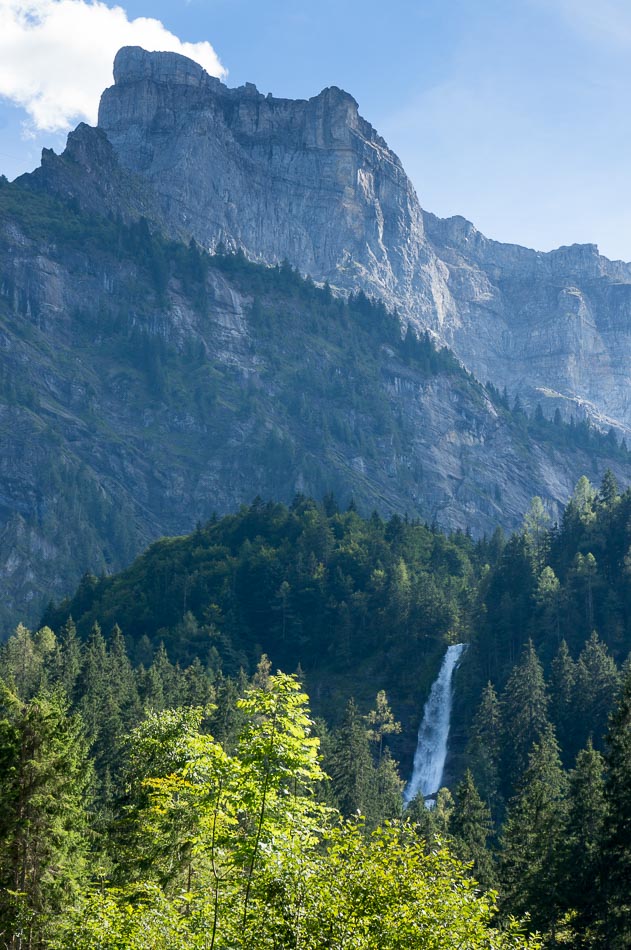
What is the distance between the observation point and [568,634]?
474 feet

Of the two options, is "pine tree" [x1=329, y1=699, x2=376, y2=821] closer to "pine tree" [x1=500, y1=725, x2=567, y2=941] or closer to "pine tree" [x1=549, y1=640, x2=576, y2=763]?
"pine tree" [x1=500, y1=725, x2=567, y2=941]

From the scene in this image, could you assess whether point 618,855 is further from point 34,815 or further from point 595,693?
point 595,693

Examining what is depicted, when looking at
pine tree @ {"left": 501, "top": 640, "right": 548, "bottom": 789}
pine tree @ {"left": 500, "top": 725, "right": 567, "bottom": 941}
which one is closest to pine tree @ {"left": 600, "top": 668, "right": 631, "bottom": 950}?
pine tree @ {"left": 500, "top": 725, "right": 567, "bottom": 941}

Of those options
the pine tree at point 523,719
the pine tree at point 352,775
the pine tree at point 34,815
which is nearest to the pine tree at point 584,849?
the pine tree at point 34,815

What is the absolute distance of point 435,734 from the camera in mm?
144000

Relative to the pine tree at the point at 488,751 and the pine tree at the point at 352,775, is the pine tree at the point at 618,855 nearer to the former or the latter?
the pine tree at the point at 352,775

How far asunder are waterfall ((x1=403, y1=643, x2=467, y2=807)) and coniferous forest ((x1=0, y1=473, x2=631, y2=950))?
1972 mm

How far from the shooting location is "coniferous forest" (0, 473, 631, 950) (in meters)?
23.2

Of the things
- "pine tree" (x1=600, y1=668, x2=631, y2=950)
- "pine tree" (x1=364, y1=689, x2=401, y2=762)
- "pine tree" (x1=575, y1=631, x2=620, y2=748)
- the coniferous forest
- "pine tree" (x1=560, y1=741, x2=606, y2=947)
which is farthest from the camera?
"pine tree" (x1=364, y1=689, x2=401, y2=762)

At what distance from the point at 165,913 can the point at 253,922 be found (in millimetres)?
3869

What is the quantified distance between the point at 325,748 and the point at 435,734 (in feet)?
126

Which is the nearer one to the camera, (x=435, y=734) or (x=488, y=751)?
(x=488, y=751)

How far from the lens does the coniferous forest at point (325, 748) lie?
23.2 meters

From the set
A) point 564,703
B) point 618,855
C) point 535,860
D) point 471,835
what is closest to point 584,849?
point 618,855
